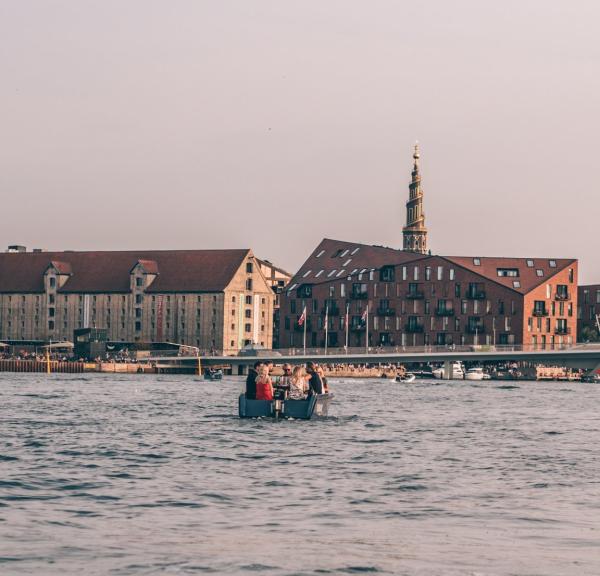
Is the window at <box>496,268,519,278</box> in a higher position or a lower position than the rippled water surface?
higher

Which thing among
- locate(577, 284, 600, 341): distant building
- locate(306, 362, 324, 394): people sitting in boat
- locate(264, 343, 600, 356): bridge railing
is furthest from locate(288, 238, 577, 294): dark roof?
locate(306, 362, 324, 394): people sitting in boat

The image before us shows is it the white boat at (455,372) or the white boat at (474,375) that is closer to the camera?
the white boat at (455,372)

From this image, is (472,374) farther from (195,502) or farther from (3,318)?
(195,502)

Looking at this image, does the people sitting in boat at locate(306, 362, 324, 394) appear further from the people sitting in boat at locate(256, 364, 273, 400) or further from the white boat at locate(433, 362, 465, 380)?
the white boat at locate(433, 362, 465, 380)

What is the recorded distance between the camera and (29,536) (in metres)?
23.9

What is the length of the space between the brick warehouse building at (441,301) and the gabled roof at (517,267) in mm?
128

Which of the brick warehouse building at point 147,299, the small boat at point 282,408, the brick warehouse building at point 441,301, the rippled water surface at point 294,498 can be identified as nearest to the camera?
the rippled water surface at point 294,498

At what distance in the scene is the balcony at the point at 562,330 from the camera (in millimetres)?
173125

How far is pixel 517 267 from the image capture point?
175000mm

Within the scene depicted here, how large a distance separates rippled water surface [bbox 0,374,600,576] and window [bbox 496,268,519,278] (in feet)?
393

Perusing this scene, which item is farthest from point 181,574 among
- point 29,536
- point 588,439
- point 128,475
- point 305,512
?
point 588,439

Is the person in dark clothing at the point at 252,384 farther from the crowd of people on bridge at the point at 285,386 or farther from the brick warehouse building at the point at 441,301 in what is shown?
the brick warehouse building at the point at 441,301

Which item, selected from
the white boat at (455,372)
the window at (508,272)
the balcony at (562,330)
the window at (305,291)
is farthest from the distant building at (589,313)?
the window at (305,291)

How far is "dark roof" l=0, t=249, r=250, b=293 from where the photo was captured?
188875mm
